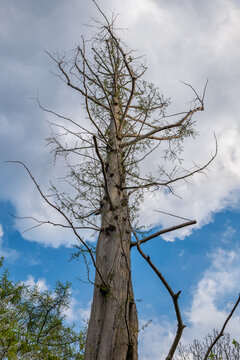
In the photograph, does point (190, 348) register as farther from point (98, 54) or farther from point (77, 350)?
point (98, 54)

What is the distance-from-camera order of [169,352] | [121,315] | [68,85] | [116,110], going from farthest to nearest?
1. [116,110]
2. [68,85]
3. [121,315]
4. [169,352]

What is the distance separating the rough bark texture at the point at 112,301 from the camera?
7.45 ft

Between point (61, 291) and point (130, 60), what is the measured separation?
3.56 meters

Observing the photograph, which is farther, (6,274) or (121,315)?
(6,274)

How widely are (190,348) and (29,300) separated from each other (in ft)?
21.7

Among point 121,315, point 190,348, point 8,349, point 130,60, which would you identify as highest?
point 130,60

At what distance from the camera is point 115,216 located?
3.07 m

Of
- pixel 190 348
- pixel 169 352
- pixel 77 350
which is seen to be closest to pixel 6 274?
pixel 77 350

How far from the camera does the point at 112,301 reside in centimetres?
249

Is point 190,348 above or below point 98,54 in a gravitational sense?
below

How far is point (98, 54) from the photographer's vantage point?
15.5ft

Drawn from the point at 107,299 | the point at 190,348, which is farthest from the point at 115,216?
the point at 190,348

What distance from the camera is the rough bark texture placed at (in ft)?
7.45

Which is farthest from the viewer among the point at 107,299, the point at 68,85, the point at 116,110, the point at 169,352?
the point at 116,110
